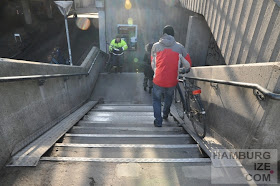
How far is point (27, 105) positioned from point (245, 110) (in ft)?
10.8

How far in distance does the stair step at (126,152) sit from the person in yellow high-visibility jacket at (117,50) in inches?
235

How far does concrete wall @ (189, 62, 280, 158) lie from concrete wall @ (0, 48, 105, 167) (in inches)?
121

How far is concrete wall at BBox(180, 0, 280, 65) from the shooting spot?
2.57 m

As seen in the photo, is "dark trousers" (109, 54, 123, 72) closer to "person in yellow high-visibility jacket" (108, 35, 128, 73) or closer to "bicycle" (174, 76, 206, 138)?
"person in yellow high-visibility jacket" (108, 35, 128, 73)

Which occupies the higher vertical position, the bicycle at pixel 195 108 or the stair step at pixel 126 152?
the bicycle at pixel 195 108

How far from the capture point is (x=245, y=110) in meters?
2.19

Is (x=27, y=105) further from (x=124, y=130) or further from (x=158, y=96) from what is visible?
(x=158, y=96)

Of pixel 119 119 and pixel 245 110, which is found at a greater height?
pixel 245 110

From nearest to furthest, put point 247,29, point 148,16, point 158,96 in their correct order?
1. point 247,29
2. point 158,96
3. point 148,16

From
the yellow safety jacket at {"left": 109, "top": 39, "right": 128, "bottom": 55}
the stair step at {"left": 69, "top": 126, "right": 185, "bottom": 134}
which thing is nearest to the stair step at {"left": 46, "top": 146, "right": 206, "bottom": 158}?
the stair step at {"left": 69, "top": 126, "right": 185, "bottom": 134}

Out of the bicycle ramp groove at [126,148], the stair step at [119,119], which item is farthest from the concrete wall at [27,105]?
the stair step at [119,119]

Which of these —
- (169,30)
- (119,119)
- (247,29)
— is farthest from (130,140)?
(247,29)

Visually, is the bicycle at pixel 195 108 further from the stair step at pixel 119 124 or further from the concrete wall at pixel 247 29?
the concrete wall at pixel 247 29

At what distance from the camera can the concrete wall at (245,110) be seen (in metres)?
1.87
